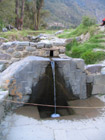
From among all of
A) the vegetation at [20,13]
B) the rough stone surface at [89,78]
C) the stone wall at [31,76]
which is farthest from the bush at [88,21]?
the vegetation at [20,13]

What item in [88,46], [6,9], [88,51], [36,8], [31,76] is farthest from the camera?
[36,8]

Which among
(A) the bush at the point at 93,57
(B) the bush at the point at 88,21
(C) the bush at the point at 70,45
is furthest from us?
(B) the bush at the point at 88,21

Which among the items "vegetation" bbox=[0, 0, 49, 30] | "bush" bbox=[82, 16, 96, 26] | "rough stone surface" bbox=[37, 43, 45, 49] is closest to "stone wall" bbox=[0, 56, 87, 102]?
"rough stone surface" bbox=[37, 43, 45, 49]

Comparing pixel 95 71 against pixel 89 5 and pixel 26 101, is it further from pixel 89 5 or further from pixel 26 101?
pixel 89 5

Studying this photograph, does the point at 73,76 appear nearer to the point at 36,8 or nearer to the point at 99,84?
the point at 99,84

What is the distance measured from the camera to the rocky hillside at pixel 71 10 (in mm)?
54281

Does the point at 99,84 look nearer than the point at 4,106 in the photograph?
No

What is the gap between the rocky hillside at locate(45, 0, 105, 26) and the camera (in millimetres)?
54281

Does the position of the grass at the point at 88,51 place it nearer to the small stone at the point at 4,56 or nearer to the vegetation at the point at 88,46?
the vegetation at the point at 88,46

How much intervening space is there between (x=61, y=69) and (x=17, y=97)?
1434 millimetres

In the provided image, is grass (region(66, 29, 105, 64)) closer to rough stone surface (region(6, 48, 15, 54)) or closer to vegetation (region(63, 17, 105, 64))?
vegetation (region(63, 17, 105, 64))

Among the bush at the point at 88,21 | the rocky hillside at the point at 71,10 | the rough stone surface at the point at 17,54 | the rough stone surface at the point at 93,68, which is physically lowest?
the rough stone surface at the point at 93,68

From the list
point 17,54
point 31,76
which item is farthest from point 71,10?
point 31,76

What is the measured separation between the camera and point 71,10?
63.0 m
